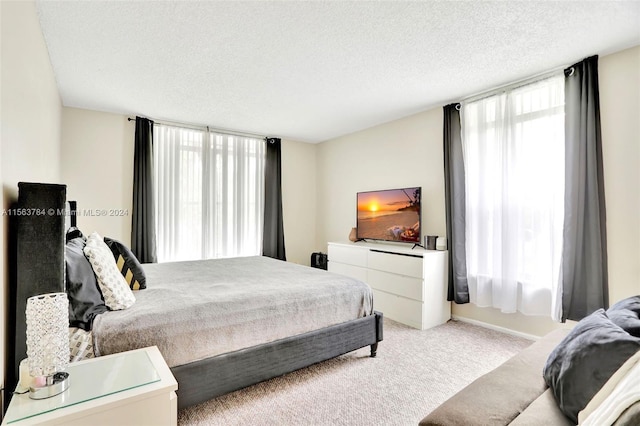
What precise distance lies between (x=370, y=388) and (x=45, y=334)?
1940 mm

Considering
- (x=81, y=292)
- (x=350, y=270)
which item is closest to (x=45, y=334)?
(x=81, y=292)

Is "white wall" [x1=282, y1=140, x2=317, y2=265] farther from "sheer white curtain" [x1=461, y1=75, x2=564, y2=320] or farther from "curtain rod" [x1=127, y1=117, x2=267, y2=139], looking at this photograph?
"sheer white curtain" [x1=461, y1=75, x2=564, y2=320]

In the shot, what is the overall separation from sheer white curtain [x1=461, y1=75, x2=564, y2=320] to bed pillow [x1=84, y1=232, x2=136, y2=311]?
11.0ft

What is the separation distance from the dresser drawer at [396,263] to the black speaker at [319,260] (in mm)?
1457

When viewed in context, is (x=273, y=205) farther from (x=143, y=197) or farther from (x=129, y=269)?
(x=129, y=269)

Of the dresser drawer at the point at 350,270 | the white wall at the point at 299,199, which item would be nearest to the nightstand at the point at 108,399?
the dresser drawer at the point at 350,270

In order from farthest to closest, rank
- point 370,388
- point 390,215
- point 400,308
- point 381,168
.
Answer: point 381,168, point 390,215, point 400,308, point 370,388

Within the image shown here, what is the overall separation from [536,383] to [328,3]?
230 cm

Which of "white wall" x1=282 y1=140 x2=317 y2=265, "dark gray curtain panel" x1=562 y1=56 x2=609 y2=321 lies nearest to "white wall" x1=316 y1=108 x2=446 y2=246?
"white wall" x1=282 y1=140 x2=317 y2=265

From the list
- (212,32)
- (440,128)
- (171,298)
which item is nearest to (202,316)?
(171,298)

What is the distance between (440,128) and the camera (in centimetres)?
393

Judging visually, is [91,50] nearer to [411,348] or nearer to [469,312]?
[411,348]

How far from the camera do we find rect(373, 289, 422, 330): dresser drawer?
3.54 meters

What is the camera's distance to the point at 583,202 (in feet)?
8.84
